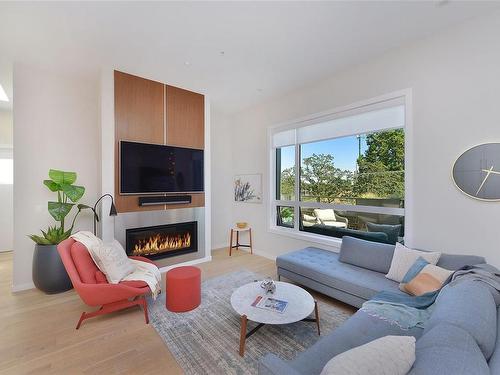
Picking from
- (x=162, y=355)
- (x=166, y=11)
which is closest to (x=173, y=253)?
(x=162, y=355)

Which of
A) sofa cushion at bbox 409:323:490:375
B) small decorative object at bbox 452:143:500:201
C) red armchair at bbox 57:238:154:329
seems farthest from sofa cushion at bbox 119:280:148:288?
small decorative object at bbox 452:143:500:201

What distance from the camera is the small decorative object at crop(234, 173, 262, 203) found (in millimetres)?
4957

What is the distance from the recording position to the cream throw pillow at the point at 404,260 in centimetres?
245

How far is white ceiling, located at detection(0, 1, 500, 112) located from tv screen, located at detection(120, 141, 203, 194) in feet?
3.93

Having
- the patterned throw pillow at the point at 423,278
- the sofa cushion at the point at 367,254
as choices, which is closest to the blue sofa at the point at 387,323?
the sofa cushion at the point at 367,254

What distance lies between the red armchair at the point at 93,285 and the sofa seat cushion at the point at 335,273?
6.25ft

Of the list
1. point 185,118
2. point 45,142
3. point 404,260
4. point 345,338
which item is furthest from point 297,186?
point 45,142

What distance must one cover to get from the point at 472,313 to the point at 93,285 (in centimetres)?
302

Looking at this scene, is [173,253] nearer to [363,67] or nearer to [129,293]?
[129,293]

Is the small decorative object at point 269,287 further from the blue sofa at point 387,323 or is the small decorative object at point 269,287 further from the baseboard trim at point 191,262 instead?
the baseboard trim at point 191,262

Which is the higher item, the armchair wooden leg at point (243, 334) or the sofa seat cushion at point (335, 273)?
the sofa seat cushion at point (335, 273)

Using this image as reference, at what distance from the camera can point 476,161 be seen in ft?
7.93

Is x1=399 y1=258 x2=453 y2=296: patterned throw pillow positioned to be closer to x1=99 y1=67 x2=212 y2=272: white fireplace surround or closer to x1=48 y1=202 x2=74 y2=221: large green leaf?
x1=99 y1=67 x2=212 y2=272: white fireplace surround

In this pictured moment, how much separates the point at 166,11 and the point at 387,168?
3.27m
